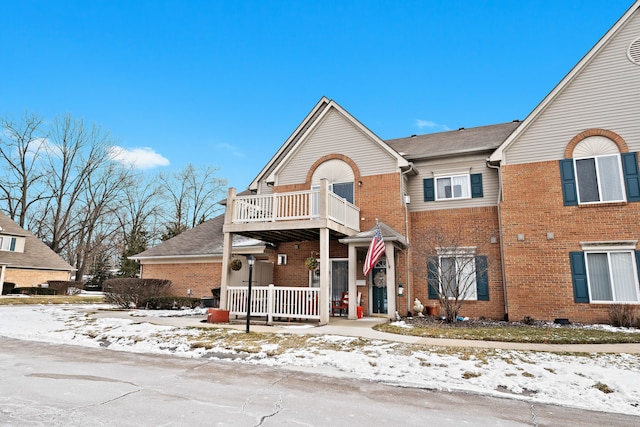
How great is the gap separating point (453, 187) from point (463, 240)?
2.26 meters

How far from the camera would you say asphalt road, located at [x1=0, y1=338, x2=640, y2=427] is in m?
4.43

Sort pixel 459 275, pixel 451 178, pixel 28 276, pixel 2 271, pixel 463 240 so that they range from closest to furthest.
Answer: pixel 459 275 → pixel 463 240 → pixel 451 178 → pixel 2 271 → pixel 28 276

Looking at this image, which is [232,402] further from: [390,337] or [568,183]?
[568,183]

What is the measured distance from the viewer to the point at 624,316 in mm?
12000

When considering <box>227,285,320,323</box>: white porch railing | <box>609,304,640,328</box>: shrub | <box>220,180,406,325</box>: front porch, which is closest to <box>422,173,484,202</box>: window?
<box>220,180,406,325</box>: front porch

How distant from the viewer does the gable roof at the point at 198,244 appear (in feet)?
66.1

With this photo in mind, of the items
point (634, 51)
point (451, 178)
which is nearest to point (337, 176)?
point (451, 178)

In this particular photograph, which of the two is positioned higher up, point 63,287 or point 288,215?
point 288,215

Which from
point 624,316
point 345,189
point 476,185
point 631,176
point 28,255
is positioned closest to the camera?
point 624,316

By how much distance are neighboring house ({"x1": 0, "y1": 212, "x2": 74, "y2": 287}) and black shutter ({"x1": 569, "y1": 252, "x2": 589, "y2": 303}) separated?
1462 inches

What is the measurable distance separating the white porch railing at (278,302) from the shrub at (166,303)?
6.56 m

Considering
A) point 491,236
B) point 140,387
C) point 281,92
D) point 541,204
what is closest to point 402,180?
point 491,236

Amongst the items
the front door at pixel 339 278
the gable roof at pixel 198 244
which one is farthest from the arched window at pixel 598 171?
the gable roof at pixel 198 244

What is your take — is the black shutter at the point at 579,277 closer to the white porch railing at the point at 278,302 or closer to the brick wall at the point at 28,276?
the white porch railing at the point at 278,302
